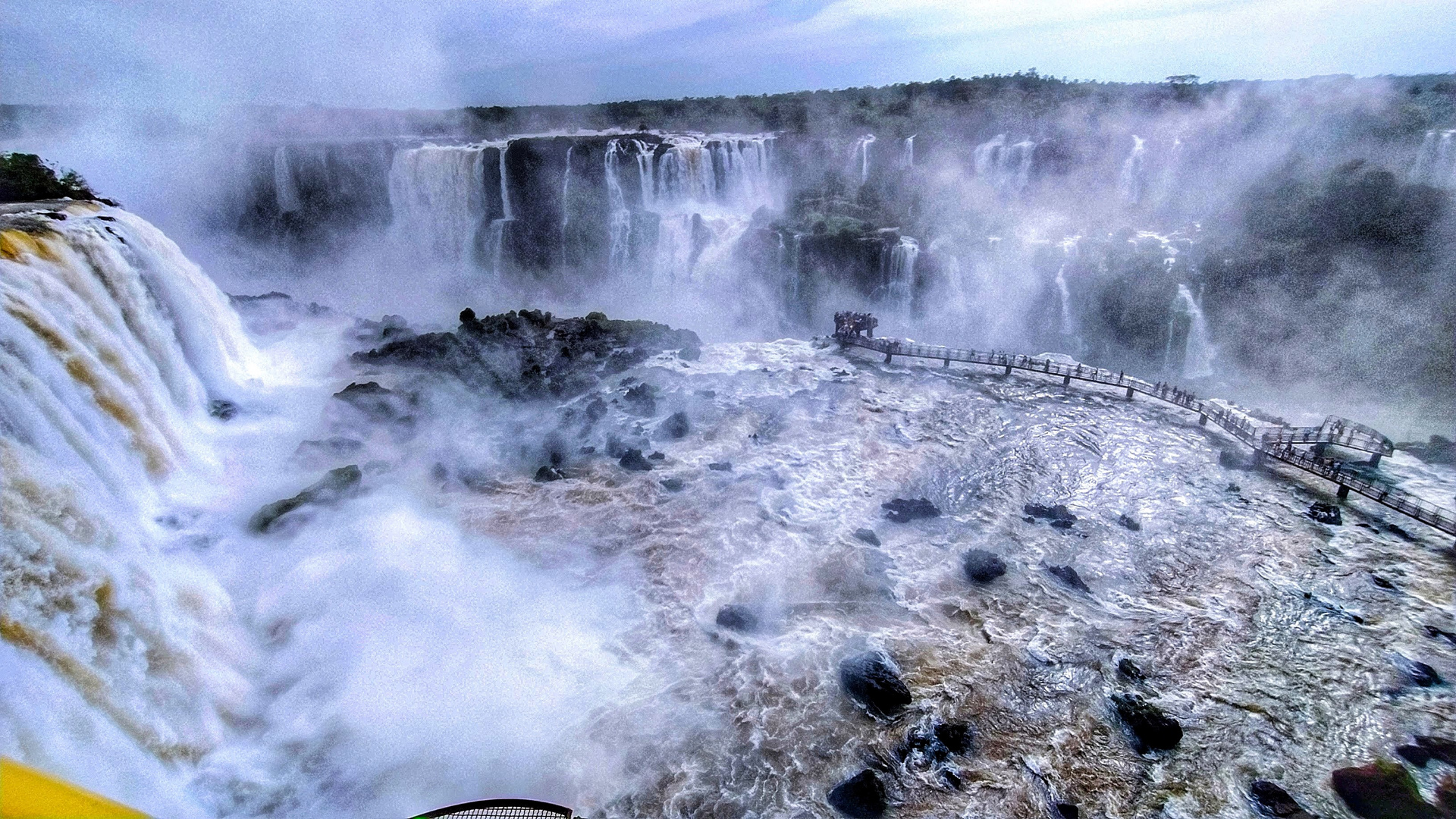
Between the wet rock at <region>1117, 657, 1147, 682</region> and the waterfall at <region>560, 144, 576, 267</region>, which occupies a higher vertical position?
the waterfall at <region>560, 144, 576, 267</region>

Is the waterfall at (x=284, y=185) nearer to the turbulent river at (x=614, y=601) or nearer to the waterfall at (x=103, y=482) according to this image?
the turbulent river at (x=614, y=601)

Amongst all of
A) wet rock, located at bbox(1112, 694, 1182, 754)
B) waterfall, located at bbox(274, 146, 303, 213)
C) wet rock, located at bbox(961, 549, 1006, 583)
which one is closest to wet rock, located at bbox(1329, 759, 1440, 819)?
wet rock, located at bbox(1112, 694, 1182, 754)

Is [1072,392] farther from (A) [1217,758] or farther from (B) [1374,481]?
(A) [1217,758]

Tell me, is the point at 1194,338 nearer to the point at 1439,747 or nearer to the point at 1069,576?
the point at 1069,576

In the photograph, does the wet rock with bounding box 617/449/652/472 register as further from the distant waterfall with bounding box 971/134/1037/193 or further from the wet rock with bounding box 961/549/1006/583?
the distant waterfall with bounding box 971/134/1037/193

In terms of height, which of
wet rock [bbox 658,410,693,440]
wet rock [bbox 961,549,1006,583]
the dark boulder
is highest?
wet rock [bbox 658,410,693,440]

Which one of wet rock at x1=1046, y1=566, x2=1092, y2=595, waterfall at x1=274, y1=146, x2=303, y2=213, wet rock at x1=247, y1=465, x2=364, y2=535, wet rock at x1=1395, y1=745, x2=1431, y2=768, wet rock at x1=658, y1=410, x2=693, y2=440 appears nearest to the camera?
wet rock at x1=1395, y1=745, x2=1431, y2=768
